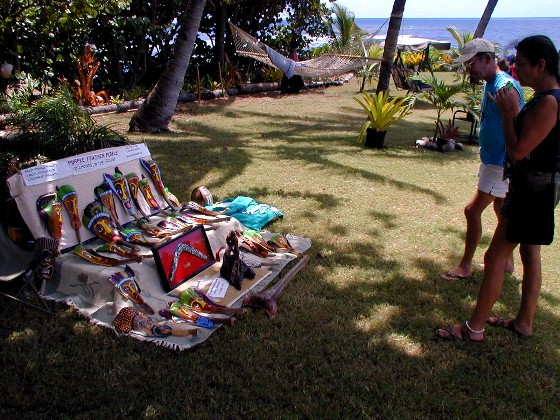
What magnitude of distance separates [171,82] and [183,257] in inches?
218

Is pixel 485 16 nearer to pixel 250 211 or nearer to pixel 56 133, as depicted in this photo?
pixel 250 211

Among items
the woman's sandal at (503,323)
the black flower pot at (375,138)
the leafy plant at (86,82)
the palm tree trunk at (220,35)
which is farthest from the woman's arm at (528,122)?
the palm tree trunk at (220,35)

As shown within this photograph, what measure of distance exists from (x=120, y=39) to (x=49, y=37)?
1.66 meters

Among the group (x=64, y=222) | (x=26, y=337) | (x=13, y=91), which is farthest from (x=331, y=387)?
(x=13, y=91)

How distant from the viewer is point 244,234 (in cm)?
433

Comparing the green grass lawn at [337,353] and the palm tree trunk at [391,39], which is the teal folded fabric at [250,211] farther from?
the palm tree trunk at [391,39]

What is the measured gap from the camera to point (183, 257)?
12.1 feet

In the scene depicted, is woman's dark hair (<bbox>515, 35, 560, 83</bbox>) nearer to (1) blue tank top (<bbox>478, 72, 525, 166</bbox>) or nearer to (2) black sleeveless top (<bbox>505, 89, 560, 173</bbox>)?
(2) black sleeveless top (<bbox>505, 89, 560, 173</bbox>)

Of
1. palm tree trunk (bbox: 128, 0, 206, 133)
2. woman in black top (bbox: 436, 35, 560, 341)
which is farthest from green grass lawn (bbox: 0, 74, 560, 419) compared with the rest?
palm tree trunk (bbox: 128, 0, 206, 133)

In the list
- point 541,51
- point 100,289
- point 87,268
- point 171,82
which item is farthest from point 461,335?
point 171,82

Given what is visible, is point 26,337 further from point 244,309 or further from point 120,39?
point 120,39

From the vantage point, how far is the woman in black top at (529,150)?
2.52 m

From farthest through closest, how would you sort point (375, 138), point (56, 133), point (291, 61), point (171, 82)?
1. point (291, 61)
2. point (375, 138)
3. point (171, 82)
4. point (56, 133)

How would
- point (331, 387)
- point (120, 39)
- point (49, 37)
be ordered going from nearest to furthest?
point (331, 387) < point (49, 37) < point (120, 39)
